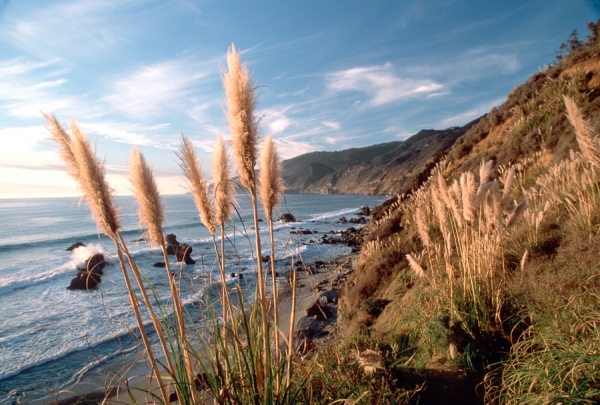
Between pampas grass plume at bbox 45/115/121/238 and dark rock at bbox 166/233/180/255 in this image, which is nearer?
pampas grass plume at bbox 45/115/121/238

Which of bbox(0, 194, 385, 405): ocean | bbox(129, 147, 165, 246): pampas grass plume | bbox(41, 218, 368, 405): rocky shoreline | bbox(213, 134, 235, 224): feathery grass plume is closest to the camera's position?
bbox(129, 147, 165, 246): pampas grass plume

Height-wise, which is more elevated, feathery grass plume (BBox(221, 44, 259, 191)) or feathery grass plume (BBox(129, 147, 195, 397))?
feathery grass plume (BBox(221, 44, 259, 191))

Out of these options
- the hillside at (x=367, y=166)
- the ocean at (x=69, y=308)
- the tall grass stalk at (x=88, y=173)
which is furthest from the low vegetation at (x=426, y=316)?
the hillside at (x=367, y=166)

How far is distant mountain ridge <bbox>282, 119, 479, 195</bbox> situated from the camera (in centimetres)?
8262

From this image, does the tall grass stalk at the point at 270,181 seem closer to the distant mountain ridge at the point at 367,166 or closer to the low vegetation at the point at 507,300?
the low vegetation at the point at 507,300

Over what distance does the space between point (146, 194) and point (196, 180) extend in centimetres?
39

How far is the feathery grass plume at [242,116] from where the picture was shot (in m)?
1.95

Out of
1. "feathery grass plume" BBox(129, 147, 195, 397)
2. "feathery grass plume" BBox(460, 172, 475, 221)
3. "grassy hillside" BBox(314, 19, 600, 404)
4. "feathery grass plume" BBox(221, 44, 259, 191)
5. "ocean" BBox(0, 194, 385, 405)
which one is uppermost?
"feathery grass plume" BBox(221, 44, 259, 191)

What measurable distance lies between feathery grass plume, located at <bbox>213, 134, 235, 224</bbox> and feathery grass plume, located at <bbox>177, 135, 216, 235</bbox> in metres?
0.06

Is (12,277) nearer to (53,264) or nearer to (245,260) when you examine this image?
(53,264)

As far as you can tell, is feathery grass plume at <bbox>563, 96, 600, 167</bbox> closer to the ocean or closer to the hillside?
the ocean

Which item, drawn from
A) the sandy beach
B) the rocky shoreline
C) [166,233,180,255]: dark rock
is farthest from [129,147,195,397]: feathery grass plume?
the sandy beach

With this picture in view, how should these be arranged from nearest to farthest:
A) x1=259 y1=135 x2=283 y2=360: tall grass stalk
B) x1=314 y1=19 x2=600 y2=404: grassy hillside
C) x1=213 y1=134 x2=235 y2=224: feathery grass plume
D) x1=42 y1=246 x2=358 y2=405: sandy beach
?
x1=259 y1=135 x2=283 y2=360: tall grass stalk
x1=213 y1=134 x2=235 y2=224: feathery grass plume
x1=314 y1=19 x2=600 y2=404: grassy hillside
x1=42 y1=246 x2=358 y2=405: sandy beach

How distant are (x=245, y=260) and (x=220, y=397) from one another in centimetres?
1804
